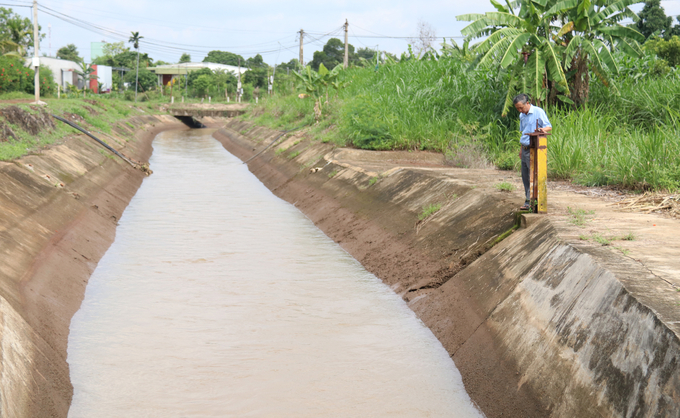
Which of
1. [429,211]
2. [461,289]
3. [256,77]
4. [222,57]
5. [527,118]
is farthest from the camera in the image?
[222,57]

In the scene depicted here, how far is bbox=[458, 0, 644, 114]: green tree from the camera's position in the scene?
47.3 ft

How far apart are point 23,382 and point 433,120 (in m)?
14.5

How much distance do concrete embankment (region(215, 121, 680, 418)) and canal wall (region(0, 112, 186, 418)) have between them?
4.08m

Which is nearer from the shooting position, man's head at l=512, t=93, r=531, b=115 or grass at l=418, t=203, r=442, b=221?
man's head at l=512, t=93, r=531, b=115

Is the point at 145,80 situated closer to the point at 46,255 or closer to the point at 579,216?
the point at 46,255

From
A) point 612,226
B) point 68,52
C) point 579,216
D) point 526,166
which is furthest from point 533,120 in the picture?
point 68,52

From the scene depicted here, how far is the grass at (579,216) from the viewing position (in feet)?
24.3

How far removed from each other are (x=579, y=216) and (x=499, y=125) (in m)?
9.68

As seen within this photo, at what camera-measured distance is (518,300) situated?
6340mm

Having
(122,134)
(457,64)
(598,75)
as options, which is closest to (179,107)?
(122,134)

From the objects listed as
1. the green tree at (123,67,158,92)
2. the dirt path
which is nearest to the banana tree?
the dirt path

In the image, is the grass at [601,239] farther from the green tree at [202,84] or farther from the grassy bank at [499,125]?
the green tree at [202,84]

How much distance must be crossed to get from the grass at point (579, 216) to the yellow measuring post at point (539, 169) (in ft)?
1.18

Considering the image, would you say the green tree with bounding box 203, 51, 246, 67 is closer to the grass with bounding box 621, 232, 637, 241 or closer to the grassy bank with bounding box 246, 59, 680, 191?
the grassy bank with bounding box 246, 59, 680, 191
